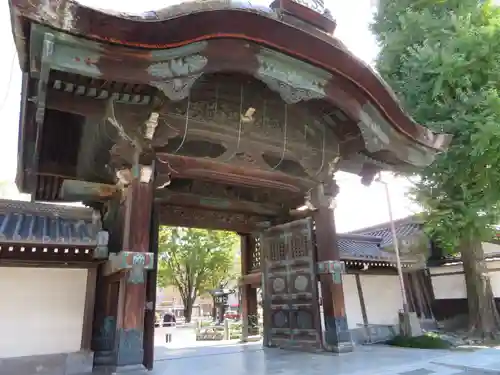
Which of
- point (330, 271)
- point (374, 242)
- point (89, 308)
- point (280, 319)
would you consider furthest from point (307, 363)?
point (374, 242)

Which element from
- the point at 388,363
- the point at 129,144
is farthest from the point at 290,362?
the point at 129,144

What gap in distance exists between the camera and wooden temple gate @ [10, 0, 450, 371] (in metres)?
4.94

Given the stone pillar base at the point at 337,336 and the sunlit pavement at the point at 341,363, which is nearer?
the sunlit pavement at the point at 341,363

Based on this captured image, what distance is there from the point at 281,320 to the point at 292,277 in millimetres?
1184

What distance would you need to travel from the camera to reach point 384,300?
1156cm

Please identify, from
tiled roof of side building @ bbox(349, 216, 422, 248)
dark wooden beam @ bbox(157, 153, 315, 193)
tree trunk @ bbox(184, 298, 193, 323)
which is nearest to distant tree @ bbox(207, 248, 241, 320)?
tree trunk @ bbox(184, 298, 193, 323)

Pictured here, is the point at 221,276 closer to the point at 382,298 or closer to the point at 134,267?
the point at 382,298

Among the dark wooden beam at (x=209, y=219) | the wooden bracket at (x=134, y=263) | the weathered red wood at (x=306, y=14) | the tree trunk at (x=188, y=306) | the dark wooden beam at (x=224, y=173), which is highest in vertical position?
the weathered red wood at (x=306, y=14)

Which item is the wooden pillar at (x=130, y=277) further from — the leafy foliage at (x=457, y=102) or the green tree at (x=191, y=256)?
the green tree at (x=191, y=256)

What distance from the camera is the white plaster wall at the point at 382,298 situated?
11.2 metres

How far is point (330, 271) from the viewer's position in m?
7.80

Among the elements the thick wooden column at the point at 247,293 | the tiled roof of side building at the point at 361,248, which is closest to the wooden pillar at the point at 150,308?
the thick wooden column at the point at 247,293

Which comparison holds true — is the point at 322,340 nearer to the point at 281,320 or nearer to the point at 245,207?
the point at 281,320

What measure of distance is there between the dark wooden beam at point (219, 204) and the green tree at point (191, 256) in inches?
570
